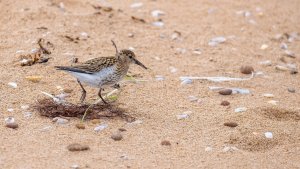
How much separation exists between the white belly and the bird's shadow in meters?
0.29

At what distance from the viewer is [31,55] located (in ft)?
28.2

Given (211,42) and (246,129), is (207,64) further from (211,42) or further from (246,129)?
(246,129)

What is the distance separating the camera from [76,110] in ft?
24.3

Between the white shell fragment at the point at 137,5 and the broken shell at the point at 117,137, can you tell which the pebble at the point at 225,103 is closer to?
→ the broken shell at the point at 117,137

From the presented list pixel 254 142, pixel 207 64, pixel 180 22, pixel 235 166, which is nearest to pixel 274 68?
pixel 207 64

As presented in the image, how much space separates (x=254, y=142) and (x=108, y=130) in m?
1.57

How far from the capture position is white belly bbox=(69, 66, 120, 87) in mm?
7422

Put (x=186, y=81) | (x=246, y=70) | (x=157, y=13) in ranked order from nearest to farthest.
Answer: (x=186, y=81), (x=246, y=70), (x=157, y=13)

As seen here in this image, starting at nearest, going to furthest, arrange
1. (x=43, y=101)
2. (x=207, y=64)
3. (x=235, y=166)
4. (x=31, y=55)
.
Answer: (x=235, y=166) → (x=43, y=101) → (x=31, y=55) → (x=207, y=64)

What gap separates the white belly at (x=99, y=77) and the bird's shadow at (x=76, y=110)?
0.96 ft

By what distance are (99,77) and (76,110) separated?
1.50 feet

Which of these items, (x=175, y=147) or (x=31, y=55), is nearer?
(x=175, y=147)

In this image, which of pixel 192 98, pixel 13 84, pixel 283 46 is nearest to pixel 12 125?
pixel 13 84

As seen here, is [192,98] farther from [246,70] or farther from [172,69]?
[246,70]
